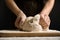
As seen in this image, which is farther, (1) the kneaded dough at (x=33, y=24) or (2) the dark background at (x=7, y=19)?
(2) the dark background at (x=7, y=19)

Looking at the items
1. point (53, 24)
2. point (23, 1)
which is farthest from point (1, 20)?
point (53, 24)

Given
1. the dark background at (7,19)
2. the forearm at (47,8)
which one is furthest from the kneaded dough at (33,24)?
the dark background at (7,19)

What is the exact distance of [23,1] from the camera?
2.98 ft

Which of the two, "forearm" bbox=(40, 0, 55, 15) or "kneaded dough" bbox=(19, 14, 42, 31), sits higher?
"forearm" bbox=(40, 0, 55, 15)

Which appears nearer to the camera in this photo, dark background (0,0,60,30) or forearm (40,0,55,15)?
forearm (40,0,55,15)

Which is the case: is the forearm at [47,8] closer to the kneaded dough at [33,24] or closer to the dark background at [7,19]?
the kneaded dough at [33,24]

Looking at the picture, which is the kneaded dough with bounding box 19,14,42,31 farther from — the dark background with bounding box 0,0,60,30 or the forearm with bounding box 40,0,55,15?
the dark background with bounding box 0,0,60,30

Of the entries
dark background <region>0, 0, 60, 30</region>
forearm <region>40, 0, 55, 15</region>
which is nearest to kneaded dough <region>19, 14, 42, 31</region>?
forearm <region>40, 0, 55, 15</region>

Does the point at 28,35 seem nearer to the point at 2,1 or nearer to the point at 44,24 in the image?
the point at 44,24

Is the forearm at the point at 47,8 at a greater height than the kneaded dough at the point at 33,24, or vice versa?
the forearm at the point at 47,8

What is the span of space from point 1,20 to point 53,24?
0.91 feet

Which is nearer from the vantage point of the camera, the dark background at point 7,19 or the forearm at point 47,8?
the forearm at point 47,8

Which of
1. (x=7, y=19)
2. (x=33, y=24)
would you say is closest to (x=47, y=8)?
(x=33, y=24)

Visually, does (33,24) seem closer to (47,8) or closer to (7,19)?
(47,8)
